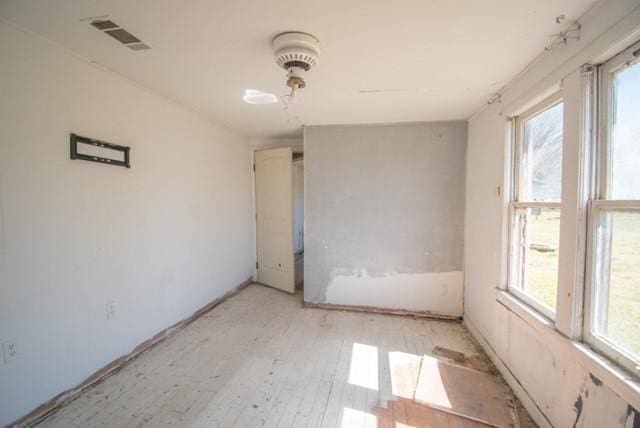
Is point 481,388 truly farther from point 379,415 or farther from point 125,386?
point 125,386

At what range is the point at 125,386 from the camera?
1981mm

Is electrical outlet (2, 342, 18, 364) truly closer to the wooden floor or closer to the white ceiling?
the wooden floor

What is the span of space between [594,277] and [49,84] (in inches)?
127

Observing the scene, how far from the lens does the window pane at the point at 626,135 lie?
118 cm

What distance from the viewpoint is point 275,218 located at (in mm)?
4156

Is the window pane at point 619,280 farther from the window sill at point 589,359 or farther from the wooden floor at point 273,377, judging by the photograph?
the wooden floor at point 273,377

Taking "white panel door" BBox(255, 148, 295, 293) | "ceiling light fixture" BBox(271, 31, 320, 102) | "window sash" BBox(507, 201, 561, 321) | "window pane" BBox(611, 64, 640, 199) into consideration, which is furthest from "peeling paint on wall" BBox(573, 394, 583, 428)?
"white panel door" BBox(255, 148, 295, 293)

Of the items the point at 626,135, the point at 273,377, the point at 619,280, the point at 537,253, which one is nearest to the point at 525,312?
the point at 537,253

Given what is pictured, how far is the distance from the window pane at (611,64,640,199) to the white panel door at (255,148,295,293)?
3.19 metres

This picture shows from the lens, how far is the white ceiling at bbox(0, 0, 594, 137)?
4.40 ft

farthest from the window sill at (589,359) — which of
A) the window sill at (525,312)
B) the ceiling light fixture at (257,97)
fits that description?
the ceiling light fixture at (257,97)

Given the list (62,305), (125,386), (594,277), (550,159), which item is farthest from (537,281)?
(62,305)

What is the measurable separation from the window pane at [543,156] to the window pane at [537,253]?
0.13m

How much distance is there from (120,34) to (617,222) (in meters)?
2.72
